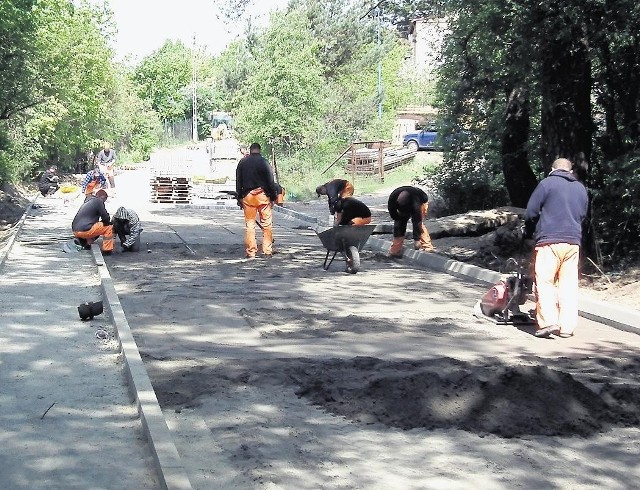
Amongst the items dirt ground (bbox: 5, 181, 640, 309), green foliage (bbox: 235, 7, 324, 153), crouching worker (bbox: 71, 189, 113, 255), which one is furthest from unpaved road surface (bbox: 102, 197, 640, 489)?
green foliage (bbox: 235, 7, 324, 153)

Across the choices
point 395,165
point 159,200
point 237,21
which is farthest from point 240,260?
point 237,21

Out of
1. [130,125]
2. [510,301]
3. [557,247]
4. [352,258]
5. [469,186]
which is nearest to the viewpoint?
[557,247]

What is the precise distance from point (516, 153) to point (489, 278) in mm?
7048

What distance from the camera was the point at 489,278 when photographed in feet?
49.1

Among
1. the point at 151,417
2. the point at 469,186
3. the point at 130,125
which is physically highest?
the point at 130,125

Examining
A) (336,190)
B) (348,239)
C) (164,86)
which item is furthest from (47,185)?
(164,86)

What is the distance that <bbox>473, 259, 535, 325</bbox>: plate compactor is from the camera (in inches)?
433

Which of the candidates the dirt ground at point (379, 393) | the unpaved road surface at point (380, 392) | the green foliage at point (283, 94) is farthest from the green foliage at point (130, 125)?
the dirt ground at point (379, 393)

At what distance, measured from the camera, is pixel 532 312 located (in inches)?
453

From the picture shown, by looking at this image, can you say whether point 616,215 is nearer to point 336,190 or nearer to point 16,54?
point 336,190

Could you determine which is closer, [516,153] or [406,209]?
[406,209]

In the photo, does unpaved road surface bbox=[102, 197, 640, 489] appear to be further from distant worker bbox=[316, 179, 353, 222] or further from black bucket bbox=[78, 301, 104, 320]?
distant worker bbox=[316, 179, 353, 222]

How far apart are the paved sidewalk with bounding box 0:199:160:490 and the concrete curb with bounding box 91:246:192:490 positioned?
11cm

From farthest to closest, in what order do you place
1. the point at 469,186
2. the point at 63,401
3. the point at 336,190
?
the point at 469,186
the point at 336,190
the point at 63,401
